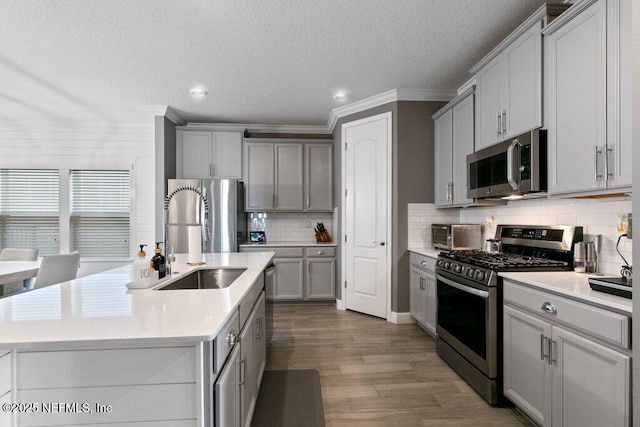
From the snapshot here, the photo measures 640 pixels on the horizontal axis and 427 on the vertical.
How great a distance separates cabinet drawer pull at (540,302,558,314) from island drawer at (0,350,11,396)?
7.19 feet

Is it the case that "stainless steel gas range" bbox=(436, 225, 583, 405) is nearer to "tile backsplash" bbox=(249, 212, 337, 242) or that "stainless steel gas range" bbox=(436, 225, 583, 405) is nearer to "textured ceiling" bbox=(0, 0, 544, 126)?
"textured ceiling" bbox=(0, 0, 544, 126)

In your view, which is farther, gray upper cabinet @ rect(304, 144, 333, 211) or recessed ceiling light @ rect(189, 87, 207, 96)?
gray upper cabinet @ rect(304, 144, 333, 211)

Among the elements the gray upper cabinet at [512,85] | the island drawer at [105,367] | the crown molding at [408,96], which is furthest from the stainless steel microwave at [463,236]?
the island drawer at [105,367]

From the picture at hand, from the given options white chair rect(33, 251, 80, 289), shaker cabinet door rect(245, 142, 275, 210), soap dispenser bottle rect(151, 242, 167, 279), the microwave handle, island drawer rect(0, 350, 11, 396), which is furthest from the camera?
shaker cabinet door rect(245, 142, 275, 210)

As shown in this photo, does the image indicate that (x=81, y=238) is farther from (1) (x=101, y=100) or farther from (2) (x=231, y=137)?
(2) (x=231, y=137)

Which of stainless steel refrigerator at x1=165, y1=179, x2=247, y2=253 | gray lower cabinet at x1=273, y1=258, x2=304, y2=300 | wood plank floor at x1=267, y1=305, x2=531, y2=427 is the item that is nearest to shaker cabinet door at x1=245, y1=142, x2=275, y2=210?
stainless steel refrigerator at x1=165, y1=179, x2=247, y2=253

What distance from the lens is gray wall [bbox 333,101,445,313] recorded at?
3760 mm

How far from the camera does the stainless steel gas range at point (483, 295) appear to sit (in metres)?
2.10

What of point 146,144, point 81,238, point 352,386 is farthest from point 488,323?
point 81,238

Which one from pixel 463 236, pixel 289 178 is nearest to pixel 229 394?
pixel 463 236

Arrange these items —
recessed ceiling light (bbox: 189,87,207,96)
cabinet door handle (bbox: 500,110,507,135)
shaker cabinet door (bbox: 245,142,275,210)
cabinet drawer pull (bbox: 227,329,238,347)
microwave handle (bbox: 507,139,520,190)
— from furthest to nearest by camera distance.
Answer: shaker cabinet door (bbox: 245,142,275,210) < recessed ceiling light (bbox: 189,87,207,96) < cabinet door handle (bbox: 500,110,507,135) < microwave handle (bbox: 507,139,520,190) < cabinet drawer pull (bbox: 227,329,238,347)

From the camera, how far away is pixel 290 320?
3.96 m

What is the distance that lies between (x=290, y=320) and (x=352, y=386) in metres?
1.67

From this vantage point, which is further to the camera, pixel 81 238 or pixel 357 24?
pixel 81 238
